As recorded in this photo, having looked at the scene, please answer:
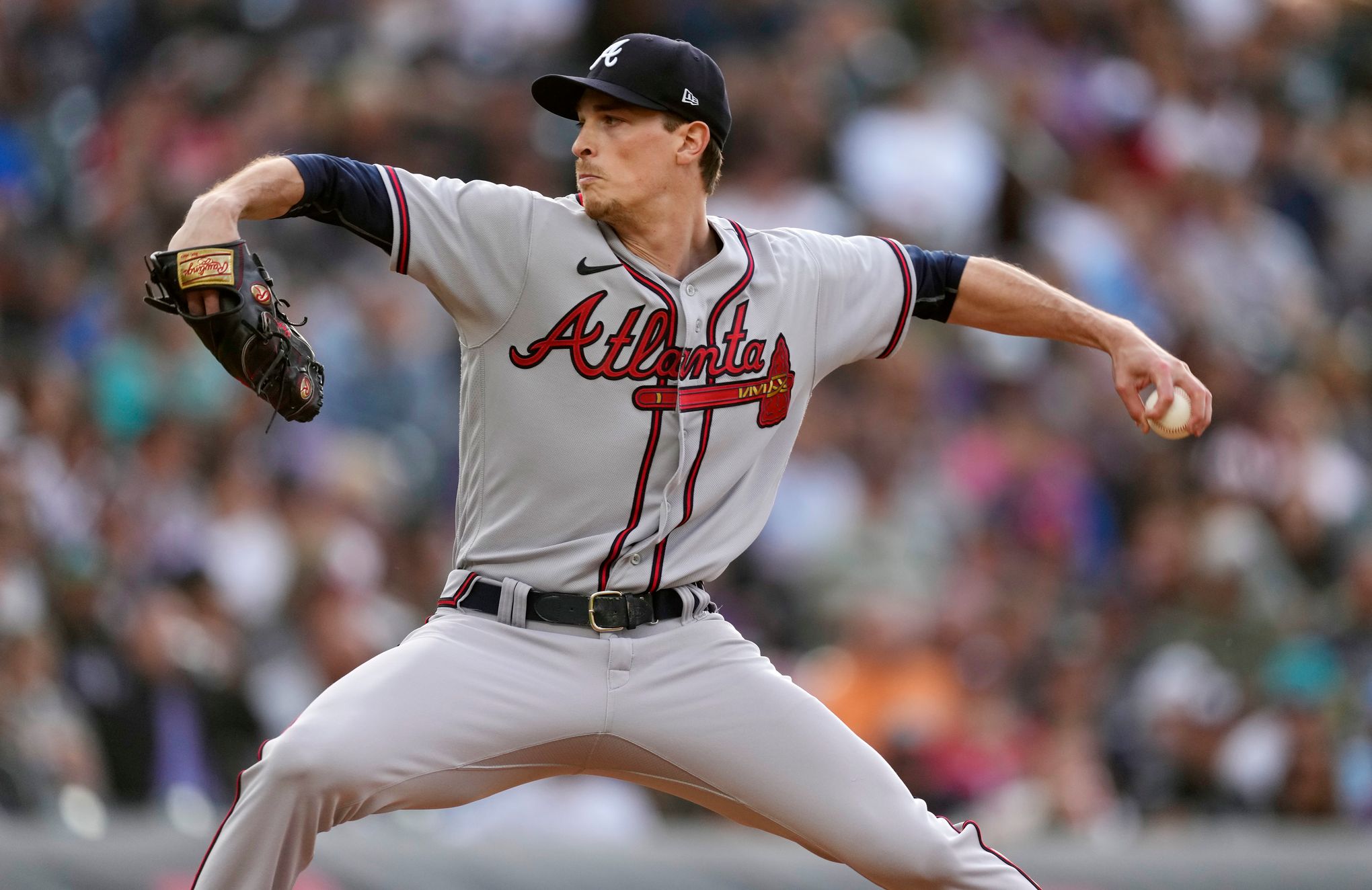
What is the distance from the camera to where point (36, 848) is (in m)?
5.37

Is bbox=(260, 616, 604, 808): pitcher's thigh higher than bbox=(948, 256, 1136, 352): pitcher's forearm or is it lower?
lower

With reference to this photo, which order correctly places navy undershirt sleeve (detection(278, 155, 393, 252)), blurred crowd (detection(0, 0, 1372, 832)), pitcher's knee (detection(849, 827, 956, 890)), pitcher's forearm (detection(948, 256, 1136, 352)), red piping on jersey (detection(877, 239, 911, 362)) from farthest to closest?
blurred crowd (detection(0, 0, 1372, 832))
red piping on jersey (detection(877, 239, 911, 362))
pitcher's forearm (detection(948, 256, 1136, 352))
pitcher's knee (detection(849, 827, 956, 890))
navy undershirt sleeve (detection(278, 155, 393, 252))

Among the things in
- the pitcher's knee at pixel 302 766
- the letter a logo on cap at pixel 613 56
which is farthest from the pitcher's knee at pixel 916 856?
the letter a logo on cap at pixel 613 56

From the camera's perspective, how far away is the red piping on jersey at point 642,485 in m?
3.71

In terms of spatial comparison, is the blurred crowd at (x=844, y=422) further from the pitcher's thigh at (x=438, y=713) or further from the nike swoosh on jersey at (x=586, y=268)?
the nike swoosh on jersey at (x=586, y=268)

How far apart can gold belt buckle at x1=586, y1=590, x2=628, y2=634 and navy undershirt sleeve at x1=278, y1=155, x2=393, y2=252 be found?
0.81m

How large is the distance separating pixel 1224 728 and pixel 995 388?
7.20ft

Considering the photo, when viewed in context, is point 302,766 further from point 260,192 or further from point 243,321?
point 260,192

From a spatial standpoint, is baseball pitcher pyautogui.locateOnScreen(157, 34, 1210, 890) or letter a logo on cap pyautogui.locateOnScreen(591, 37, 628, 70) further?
letter a logo on cap pyautogui.locateOnScreen(591, 37, 628, 70)

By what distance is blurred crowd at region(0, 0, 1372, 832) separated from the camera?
6.97 meters

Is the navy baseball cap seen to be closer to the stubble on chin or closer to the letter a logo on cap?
the letter a logo on cap

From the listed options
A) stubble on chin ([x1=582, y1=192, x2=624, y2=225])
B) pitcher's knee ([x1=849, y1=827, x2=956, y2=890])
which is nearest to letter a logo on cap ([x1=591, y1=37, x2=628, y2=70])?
stubble on chin ([x1=582, y1=192, x2=624, y2=225])

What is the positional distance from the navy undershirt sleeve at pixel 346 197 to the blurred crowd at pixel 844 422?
3317 millimetres

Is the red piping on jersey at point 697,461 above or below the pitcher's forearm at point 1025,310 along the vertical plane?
below
